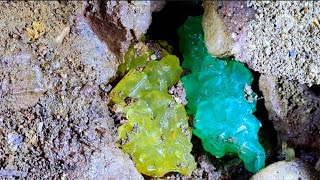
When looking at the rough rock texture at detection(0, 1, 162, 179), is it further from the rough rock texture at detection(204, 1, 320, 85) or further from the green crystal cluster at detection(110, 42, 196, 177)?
the rough rock texture at detection(204, 1, 320, 85)

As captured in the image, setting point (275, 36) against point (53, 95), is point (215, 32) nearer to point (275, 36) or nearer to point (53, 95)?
point (275, 36)

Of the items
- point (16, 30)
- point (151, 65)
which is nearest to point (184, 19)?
point (151, 65)

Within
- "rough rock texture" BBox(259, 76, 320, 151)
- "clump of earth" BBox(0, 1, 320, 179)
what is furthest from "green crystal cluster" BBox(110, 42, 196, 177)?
"rough rock texture" BBox(259, 76, 320, 151)

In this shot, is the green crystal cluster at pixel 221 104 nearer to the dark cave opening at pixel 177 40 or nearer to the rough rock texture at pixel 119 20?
the dark cave opening at pixel 177 40

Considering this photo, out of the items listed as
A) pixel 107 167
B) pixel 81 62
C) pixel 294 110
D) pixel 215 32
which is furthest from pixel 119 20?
pixel 294 110

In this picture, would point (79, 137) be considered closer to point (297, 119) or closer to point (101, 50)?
point (101, 50)

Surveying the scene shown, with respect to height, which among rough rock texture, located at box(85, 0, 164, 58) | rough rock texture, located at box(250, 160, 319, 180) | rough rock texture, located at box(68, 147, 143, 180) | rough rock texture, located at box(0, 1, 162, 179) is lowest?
rough rock texture, located at box(250, 160, 319, 180)

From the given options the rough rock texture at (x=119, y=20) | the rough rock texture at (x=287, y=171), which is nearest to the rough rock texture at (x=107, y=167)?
the rough rock texture at (x=119, y=20)
